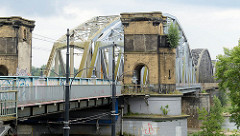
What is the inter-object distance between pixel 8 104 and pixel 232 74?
26085mm

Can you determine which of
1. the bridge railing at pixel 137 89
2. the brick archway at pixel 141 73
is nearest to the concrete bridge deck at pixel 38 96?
the bridge railing at pixel 137 89

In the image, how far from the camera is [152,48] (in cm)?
4484

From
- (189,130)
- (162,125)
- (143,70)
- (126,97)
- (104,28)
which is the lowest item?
(189,130)

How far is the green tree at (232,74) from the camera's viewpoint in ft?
121

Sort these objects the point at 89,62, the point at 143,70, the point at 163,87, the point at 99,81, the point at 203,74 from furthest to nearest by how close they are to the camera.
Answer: the point at 203,74 < the point at 143,70 < the point at 89,62 < the point at 163,87 < the point at 99,81

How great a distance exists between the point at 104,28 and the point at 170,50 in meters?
12.3

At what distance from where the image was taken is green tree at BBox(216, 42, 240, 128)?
36.9m

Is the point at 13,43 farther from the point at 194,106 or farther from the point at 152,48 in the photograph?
the point at 194,106

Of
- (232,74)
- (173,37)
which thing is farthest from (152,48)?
(232,74)

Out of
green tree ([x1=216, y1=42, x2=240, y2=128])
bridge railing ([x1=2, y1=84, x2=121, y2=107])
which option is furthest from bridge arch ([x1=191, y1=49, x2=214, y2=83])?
bridge railing ([x1=2, y1=84, x2=121, y2=107])

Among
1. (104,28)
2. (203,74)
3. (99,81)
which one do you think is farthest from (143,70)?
(203,74)

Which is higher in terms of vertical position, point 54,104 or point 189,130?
point 54,104

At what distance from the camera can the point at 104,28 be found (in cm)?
5300

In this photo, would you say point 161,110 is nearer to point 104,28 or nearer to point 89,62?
point 89,62
